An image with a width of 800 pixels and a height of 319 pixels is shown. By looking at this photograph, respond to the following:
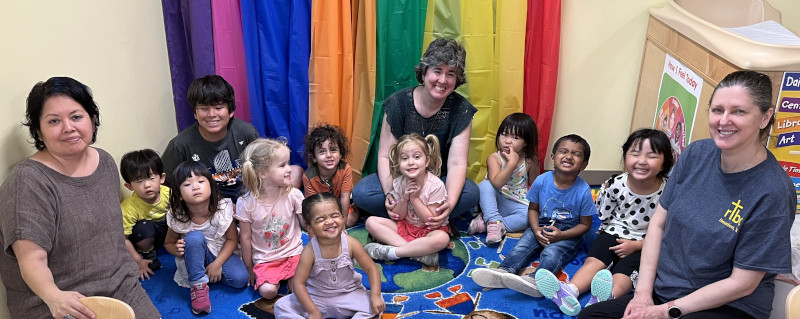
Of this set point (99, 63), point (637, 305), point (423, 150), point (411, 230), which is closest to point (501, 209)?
point (411, 230)

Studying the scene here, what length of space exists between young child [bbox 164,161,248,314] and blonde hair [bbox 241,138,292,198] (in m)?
0.16

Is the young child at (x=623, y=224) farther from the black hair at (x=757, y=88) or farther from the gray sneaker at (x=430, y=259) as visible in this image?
the black hair at (x=757, y=88)

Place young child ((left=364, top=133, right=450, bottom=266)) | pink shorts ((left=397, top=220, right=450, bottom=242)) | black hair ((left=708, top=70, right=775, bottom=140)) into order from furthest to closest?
pink shorts ((left=397, top=220, right=450, bottom=242))
young child ((left=364, top=133, right=450, bottom=266))
black hair ((left=708, top=70, right=775, bottom=140))

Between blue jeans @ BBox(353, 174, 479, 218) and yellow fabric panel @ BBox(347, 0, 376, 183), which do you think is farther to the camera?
Answer: yellow fabric panel @ BBox(347, 0, 376, 183)

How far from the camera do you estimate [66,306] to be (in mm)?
1730

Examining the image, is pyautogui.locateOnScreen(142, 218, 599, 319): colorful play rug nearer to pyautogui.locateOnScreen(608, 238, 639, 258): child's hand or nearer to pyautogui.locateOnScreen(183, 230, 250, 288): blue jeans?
pyautogui.locateOnScreen(183, 230, 250, 288): blue jeans

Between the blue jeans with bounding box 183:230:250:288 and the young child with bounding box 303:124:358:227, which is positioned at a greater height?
the young child with bounding box 303:124:358:227

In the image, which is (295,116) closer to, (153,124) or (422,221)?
(153,124)

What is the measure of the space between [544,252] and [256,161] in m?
1.24

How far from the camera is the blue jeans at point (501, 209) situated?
9.58 ft

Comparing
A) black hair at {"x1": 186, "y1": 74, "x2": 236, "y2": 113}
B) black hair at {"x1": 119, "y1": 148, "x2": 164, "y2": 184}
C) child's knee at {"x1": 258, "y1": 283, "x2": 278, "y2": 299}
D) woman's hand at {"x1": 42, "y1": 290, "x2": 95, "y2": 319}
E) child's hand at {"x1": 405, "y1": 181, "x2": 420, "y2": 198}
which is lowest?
child's knee at {"x1": 258, "y1": 283, "x2": 278, "y2": 299}

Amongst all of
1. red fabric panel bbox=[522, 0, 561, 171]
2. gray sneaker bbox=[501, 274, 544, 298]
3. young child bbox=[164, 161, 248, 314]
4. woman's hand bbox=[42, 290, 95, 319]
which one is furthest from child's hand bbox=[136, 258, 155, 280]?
red fabric panel bbox=[522, 0, 561, 171]

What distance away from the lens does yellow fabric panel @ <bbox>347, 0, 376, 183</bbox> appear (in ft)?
10.1

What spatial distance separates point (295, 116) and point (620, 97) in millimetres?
1746
